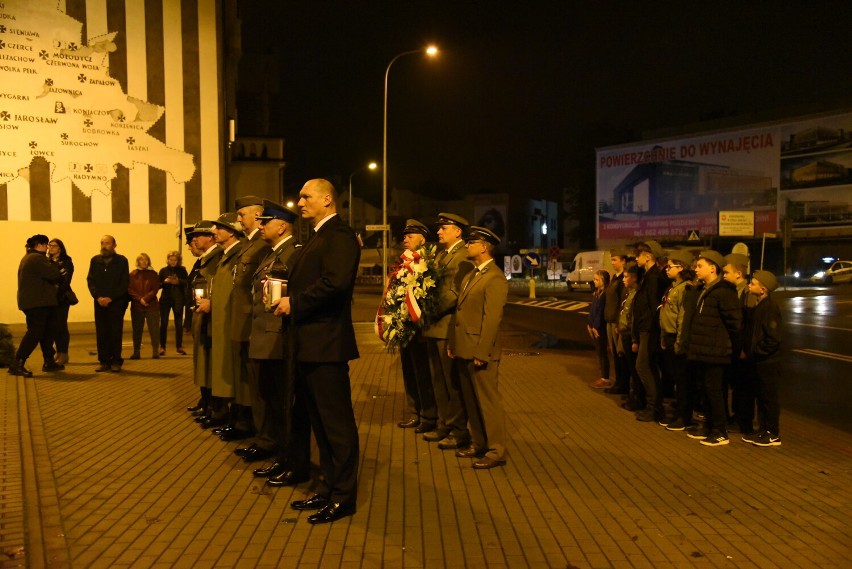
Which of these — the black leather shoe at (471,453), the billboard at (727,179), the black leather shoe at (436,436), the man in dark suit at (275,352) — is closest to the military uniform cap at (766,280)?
the black leather shoe at (471,453)

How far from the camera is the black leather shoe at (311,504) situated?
17.1 ft

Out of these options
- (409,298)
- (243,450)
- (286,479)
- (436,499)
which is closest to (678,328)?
(409,298)

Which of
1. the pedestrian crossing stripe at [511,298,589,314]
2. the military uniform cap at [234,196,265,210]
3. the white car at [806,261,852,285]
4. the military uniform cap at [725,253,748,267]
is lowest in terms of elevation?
the pedestrian crossing stripe at [511,298,589,314]

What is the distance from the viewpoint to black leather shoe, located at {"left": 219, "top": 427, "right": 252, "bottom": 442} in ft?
24.2

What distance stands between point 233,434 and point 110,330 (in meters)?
4.98

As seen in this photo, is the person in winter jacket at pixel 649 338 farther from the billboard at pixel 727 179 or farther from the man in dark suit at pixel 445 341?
the billboard at pixel 727 179

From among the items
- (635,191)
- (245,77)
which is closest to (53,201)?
(245,77)

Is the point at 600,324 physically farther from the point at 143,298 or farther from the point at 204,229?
the point at 143,298

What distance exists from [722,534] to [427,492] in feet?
6.90

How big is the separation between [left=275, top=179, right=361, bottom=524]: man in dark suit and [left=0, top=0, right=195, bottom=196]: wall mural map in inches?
607

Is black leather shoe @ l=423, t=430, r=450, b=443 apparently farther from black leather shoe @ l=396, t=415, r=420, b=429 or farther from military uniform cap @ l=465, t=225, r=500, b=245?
military uniform cap @ l=465, t=225, r=500, b=245

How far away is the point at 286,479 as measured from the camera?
5.80 m

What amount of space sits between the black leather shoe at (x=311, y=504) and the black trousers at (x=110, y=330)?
7.16 metres

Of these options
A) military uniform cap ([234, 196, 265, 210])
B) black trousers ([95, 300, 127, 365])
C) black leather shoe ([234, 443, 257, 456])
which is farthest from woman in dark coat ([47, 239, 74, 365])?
black leather shoe ([234, 443, 257, 456])
